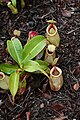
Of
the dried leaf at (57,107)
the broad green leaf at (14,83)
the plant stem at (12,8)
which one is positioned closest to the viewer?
the broad green leaf at (14,83)

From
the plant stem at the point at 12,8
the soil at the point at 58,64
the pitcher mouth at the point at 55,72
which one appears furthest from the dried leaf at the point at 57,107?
the plant stem at the point at 12,8

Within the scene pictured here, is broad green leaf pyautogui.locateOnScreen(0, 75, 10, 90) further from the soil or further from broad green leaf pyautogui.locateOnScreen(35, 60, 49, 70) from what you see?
broad green leaf pyautogui.locateOnScreen(35, 60, 49, 70)

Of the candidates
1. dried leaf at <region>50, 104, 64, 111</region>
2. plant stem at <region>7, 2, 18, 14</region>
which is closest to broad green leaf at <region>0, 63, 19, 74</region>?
dried leaf at <region>50, 104, 64, 111</region>

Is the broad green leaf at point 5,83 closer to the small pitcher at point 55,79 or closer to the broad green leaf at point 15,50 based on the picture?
the broad green leaf at point 15,50

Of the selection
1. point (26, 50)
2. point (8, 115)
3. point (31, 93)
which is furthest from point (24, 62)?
point (8, 115)

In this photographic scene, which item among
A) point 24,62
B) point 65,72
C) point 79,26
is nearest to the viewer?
point 24,62

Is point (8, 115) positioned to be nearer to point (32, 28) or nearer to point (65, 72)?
point (65, 72)
